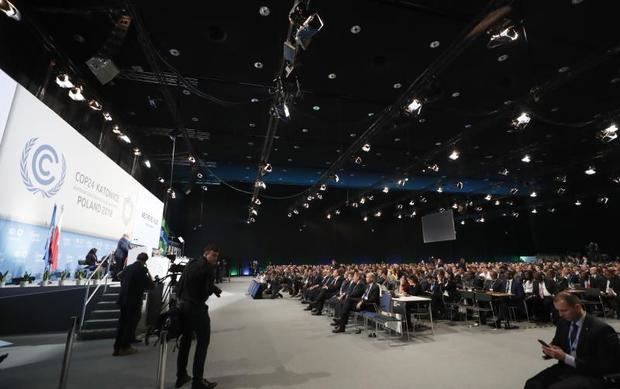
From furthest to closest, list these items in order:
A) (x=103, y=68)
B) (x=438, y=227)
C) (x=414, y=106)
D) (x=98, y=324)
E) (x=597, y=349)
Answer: (x=438, y=227), (x=414, y=106), (x=98, y=324), (x=103, y=68), (x=597, y=349)

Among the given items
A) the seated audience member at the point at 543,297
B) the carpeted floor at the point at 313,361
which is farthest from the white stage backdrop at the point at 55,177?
the seated audience member at the point at 543,297

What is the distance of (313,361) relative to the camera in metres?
3.93

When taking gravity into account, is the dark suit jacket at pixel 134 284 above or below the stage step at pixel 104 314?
above

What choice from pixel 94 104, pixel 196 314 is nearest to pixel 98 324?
pixel 196 314

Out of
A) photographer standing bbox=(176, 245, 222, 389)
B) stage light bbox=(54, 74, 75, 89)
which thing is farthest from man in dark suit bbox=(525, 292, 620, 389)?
stage light bbox=(54, 74, 75, 89)

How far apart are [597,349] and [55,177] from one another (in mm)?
8705

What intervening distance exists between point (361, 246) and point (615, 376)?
20.7 metres

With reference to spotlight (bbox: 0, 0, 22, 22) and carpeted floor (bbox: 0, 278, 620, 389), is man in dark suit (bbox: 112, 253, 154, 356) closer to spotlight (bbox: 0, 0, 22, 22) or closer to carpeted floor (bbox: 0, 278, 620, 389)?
carpeted floor (bbox: 0, 278, 620, 389)

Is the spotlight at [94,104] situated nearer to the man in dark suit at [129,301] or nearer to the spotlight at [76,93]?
the spotlight at [76,93]

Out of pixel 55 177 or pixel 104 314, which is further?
pixel 55 177

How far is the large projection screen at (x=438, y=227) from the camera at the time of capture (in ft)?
Answer: 66.6

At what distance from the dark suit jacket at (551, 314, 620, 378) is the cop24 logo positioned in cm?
802

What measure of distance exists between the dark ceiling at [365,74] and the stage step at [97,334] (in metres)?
4.99

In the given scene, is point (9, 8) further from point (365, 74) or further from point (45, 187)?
point (365, 74)
